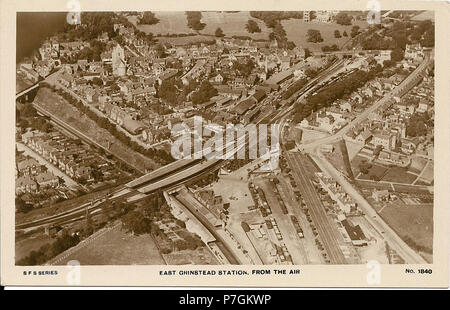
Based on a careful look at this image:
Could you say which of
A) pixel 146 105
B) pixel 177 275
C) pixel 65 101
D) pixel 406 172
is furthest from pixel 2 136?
pixel 406 172

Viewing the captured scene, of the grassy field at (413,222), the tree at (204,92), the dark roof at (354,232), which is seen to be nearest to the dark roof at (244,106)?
the tree at (204,92)

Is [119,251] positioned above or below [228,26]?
below

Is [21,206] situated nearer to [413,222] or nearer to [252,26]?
[252,26]

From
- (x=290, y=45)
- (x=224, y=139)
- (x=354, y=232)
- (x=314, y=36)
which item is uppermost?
(x=314, y=36)

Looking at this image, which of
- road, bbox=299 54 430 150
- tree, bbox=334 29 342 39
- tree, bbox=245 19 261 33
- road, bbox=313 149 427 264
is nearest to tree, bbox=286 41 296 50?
tree, bbox=245 19 261 33

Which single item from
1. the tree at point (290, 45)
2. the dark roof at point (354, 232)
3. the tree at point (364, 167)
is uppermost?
the tree at point (290, 45)

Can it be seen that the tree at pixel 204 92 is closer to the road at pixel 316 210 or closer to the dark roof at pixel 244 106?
the dark roof at pixel 244 106

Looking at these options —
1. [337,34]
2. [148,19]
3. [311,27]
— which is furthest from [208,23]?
[337,34]
